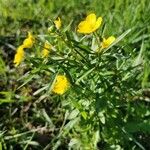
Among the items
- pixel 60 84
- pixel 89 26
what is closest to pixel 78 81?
pixel 60 84

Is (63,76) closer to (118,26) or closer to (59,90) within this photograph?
(59,90)

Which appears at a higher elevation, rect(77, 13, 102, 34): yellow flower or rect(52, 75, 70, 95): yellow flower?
rect(77, 13, 102, 34): yellow flower

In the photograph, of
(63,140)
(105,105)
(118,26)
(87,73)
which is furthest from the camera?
(118,26)

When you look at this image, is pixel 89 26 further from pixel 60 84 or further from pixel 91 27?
pixel 60 84

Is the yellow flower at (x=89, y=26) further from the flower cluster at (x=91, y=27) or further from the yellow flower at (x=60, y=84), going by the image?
the yellow flower at (x=60, y=84)

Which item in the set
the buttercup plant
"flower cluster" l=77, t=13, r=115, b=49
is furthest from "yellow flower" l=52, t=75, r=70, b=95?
"flower cluster" l=77, t=13, r=115, b=49

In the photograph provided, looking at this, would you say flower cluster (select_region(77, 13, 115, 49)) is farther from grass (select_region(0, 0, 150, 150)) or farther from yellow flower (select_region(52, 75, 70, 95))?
yellow flower (select_region(52, 75, 70, 95))

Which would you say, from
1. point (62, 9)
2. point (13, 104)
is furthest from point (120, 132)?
point (62, 9)
